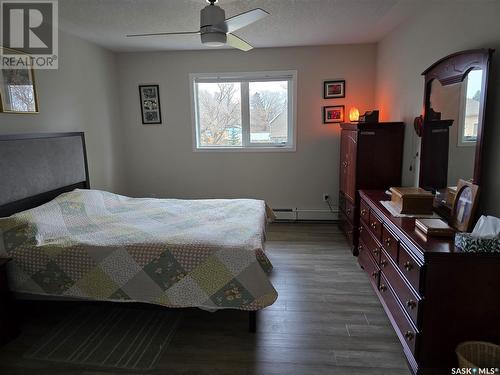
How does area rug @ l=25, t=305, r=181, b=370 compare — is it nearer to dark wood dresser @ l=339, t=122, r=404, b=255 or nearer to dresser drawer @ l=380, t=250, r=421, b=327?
dresser drawer @ l=380, t=250, r=421, b=327

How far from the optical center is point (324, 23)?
3.40m

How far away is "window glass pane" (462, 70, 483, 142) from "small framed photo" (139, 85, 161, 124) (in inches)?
151

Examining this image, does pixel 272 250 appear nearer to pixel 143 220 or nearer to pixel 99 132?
pixel 143 220

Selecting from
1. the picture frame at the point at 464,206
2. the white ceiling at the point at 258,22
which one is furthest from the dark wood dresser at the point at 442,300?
the white ceiling at the point at 258,22

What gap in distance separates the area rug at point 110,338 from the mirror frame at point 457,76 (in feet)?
7.62

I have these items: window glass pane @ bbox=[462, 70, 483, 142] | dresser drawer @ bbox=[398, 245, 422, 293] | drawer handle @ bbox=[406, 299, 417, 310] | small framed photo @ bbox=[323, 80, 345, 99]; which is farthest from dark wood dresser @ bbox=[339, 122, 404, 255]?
drawer handle @ bbox=[406, 299, 417, 310]

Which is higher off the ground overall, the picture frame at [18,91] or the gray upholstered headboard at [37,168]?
the picture frame at [18,91]

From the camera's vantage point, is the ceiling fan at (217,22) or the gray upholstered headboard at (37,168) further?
the gray upholstered headboard at (37,168)

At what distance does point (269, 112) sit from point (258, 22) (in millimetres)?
1503

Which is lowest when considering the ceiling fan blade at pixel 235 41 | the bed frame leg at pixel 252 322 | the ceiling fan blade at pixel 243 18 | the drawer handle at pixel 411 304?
the bed frame leg at pixel 252 322

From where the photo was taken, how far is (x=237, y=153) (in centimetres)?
475

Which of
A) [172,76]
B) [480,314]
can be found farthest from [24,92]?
[480,314]

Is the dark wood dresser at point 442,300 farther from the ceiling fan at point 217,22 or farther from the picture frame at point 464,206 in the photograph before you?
the ceiling fan at point 217,22

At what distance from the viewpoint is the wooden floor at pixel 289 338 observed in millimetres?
1952
